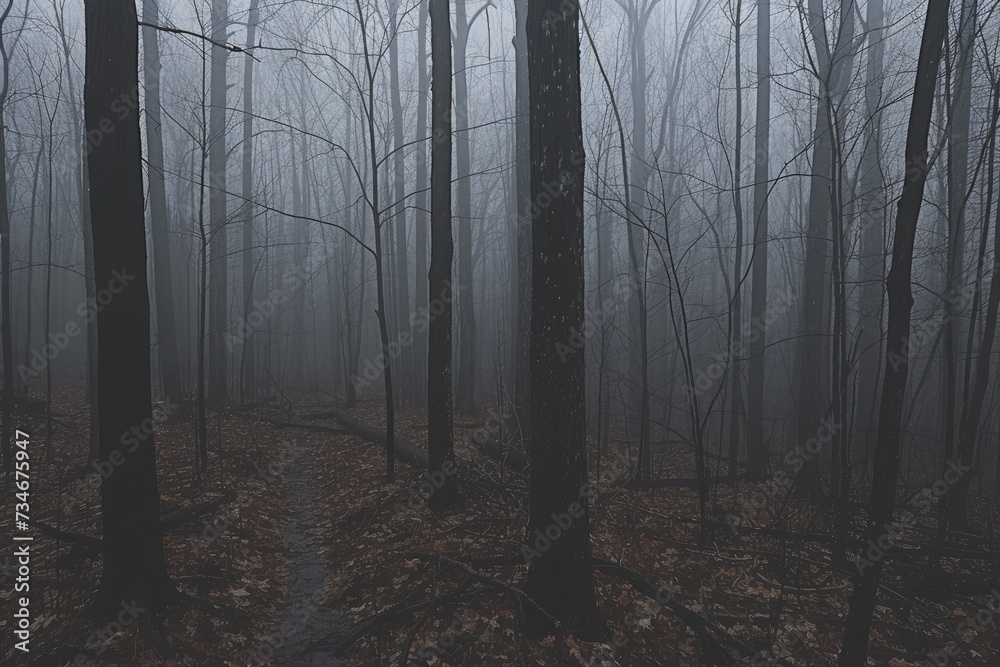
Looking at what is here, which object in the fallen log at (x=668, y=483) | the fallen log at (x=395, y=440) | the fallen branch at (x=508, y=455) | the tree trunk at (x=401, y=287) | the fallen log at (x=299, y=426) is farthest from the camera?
the tree trunk at (x=401, y=287)

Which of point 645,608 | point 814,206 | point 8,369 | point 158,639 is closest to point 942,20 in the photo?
point 645,608

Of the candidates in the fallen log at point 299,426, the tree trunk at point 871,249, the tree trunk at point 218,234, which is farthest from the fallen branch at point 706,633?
the tree trunk at point 218,234

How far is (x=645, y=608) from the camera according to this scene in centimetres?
415

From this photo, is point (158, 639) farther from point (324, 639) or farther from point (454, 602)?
point (454, 602)

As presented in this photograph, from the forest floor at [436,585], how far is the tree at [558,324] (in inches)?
14.1

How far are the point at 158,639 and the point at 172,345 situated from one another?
906 centimetres

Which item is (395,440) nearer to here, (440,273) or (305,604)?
(440,273)

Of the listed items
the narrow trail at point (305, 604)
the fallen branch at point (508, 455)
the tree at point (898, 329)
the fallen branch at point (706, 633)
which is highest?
the tree at point (898, 329)

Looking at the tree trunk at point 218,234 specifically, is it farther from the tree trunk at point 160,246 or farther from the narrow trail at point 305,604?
the narrow trail at point 305,604

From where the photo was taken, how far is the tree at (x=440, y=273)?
19.8 feet

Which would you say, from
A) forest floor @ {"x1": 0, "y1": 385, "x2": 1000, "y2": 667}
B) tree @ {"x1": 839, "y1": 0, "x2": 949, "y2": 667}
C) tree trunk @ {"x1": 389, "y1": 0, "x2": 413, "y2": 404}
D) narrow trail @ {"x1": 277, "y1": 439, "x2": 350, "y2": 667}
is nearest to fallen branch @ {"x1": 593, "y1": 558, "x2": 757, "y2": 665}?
forest floor @ {"x1": 0, "y1": 385, "x2": 1000, "y2": 667}

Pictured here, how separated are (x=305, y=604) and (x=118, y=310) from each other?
2.84 metres

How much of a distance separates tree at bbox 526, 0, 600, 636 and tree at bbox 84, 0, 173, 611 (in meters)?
2.77

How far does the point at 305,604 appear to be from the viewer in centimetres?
451
